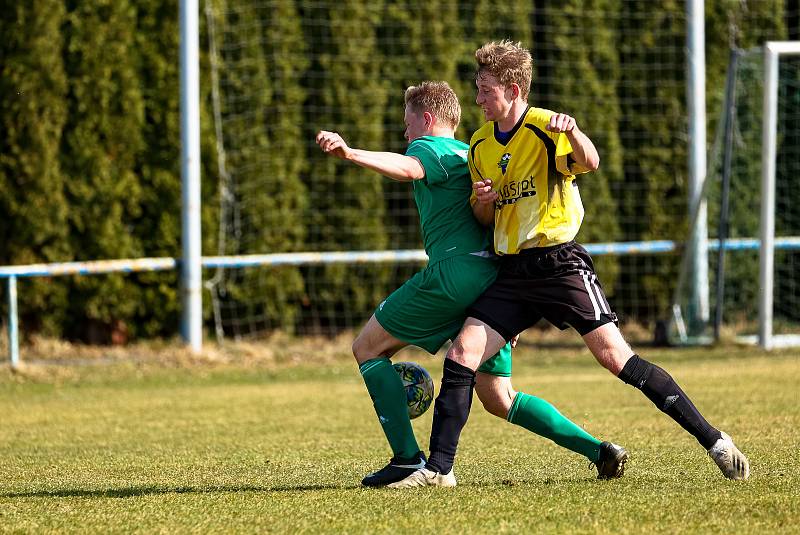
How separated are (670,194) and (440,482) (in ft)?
33.2

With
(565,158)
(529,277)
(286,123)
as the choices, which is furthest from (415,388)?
(286,123)

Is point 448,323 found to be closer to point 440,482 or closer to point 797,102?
point 440,482

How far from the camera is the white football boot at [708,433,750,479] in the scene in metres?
5.34

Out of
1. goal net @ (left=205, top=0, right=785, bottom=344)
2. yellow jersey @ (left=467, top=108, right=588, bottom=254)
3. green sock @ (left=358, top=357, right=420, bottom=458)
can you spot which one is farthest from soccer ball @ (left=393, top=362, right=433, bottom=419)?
goal net @ (left=205, top=0, right=785, bottom=344)

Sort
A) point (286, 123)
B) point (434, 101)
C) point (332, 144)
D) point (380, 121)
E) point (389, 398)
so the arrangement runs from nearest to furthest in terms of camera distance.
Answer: point (332, 144)
point (389, 398)
point (434, 101)
point (286, 123)
point (380, 121)

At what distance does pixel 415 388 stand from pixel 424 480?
47cm

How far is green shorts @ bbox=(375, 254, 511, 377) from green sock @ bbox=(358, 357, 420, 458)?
6.4 inches

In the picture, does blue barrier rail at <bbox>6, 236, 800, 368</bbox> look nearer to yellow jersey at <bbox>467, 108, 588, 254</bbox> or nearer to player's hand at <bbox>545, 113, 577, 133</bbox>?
yellow jersey at <bbox>467, 108, 588, 254</bbox>

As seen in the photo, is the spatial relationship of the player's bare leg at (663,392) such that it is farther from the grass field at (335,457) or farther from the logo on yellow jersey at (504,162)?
the logo on yellow jersey at (504,162)

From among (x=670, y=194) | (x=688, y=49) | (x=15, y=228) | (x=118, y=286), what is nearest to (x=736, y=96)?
(x=688, y=49)

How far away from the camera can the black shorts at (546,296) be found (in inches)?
211

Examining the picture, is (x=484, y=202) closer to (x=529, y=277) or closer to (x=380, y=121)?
(x=529, y=277)

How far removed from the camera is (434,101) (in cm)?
566

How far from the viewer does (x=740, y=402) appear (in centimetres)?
864
